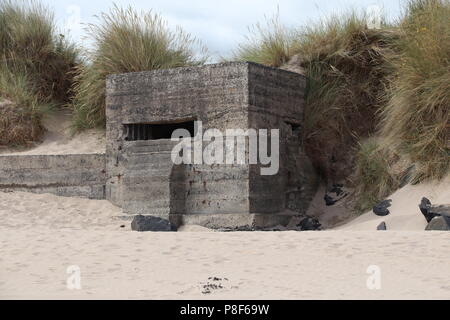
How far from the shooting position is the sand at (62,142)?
10.9 metres

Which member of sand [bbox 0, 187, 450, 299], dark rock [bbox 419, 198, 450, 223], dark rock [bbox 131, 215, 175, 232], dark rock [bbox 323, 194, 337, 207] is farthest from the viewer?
dark rock [bbox 323, 194, 337, 207]

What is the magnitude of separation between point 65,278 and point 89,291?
48 centimetres

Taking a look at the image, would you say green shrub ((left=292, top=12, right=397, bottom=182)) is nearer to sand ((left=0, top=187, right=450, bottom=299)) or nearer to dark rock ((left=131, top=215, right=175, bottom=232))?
dark rock ((left=131, top=215, right=175, bottom=232))

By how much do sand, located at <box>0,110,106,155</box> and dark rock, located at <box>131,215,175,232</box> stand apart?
2.52m

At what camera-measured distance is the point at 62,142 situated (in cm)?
1131

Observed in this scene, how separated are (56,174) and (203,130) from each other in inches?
92.2

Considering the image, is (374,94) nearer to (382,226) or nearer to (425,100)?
(425,100)

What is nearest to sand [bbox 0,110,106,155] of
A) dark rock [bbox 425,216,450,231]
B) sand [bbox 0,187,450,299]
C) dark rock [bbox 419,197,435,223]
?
sand [bbox 0,187,450,299]

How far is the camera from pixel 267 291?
15.6ft

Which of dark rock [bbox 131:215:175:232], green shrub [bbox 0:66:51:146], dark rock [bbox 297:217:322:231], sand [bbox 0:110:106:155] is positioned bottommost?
dark rock [bbox 297:217:322:231]

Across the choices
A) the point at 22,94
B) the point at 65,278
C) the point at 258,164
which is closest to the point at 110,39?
the point at 22,94

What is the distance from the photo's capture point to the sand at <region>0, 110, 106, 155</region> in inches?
428

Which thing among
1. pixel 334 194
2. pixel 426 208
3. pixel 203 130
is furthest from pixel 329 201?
pixel 426 208

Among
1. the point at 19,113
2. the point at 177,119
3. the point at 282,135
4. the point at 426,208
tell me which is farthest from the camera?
the point at 19,113
